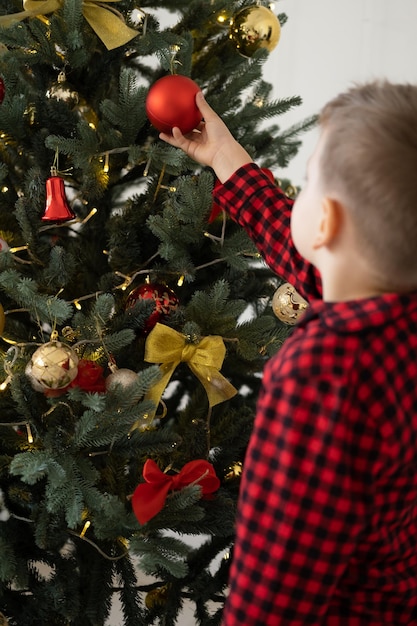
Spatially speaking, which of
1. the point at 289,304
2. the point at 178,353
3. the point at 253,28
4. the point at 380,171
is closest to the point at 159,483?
the point at 178,353

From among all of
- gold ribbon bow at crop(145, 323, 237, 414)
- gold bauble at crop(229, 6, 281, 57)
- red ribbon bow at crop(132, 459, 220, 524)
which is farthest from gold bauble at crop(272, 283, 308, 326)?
gold bauble at crop(229, 6, 281, 57)

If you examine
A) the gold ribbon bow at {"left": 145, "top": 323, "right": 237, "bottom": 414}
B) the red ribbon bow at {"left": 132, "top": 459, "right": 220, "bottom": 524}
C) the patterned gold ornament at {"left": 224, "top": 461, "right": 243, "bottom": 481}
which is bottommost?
the patterned gold ornament at {"left": 224, "top": 461, "right": 243, "bottom": 481}

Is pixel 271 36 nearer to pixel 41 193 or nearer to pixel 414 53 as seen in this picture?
pixel 41 193

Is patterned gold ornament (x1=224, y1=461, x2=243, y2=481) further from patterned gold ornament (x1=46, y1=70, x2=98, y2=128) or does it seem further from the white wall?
the white wall

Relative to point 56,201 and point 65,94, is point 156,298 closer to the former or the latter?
point 56,201

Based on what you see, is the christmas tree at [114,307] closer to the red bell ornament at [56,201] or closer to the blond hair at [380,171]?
the red bell ornament at [56,201]

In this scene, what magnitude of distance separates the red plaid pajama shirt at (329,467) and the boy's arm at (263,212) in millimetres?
234

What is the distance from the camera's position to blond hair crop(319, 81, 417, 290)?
64 centimetres

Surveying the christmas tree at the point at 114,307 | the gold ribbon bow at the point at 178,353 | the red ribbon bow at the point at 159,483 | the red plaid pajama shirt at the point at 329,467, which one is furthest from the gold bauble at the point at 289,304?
the red plaid pajama shirt at the point at 329,467

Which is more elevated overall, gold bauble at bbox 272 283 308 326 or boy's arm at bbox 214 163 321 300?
boy's arm at bbox 214 163 321 300

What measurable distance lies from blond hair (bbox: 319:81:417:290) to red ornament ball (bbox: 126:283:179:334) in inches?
18.6

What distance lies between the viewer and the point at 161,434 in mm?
1079

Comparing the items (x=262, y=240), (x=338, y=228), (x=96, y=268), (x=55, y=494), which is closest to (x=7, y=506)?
(x=55, y=494)

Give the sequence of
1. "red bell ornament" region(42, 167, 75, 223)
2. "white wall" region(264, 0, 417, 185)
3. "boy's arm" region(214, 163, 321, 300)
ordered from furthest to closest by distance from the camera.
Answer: "white wall" region(264, 0, 417, 185) < "red bell ornament" region(42, 167, 75, 223) < "boy's arm" region(214, 163, 321, 300)
